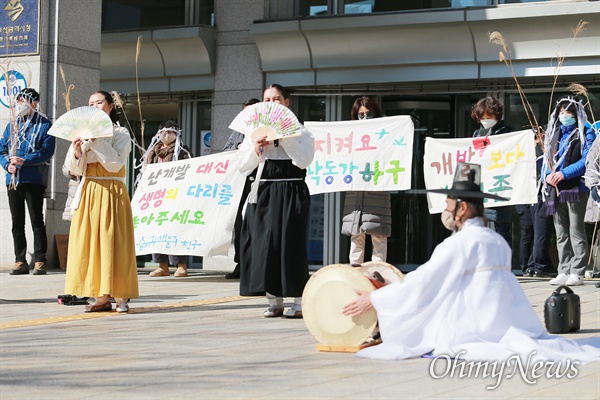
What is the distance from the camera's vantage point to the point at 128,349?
756cm

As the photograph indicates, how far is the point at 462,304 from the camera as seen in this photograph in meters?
7.07

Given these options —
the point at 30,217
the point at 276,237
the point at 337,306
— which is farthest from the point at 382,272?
the point at 30,217

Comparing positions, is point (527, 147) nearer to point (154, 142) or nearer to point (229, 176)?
point (229, 176)

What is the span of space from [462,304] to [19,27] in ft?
34.3

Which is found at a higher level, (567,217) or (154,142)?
(154,142)

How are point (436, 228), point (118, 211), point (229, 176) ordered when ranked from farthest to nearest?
1. point (436, 228)
2. point (229, 176)
3. point (118, 211)

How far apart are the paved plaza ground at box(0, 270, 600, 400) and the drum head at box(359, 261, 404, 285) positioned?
643 millimetres

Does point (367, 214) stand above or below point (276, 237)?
above

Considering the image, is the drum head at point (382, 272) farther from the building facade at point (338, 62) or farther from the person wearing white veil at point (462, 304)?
the building facade at point (338, 62)

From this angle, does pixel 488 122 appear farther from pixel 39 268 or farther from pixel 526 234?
pixel 39 268

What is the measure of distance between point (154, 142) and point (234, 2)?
11.3 feet

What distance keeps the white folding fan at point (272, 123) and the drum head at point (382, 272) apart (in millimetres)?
1923

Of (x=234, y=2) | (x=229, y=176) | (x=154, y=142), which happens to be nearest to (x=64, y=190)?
(x=154, y=142)

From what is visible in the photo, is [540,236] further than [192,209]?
Yes
